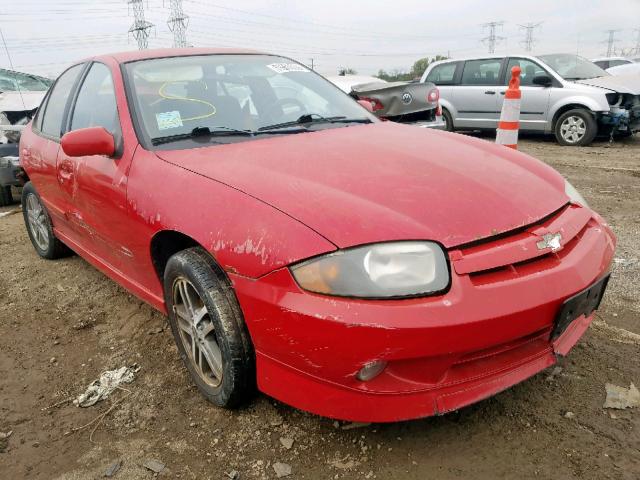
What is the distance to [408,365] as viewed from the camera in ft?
5.18

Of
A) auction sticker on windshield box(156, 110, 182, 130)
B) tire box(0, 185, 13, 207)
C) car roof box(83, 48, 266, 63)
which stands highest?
car roof box(83, 48, 266, 63)

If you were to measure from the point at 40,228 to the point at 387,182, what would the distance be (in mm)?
3230

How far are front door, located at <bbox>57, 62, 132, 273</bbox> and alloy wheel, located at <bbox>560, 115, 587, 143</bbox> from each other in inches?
303

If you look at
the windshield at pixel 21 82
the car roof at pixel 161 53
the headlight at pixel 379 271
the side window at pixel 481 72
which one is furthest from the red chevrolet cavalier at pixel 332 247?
the side window at pixel 481 72

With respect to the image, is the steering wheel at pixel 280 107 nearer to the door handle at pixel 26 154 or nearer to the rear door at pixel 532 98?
the door handle at pixel 26 154

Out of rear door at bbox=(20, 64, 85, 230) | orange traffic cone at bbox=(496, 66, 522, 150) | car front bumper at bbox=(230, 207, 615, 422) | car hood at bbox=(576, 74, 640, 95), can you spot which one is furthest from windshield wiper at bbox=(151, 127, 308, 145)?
car hood at bbox=(576, 74, 640, 95)

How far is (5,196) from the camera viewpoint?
20.1ft

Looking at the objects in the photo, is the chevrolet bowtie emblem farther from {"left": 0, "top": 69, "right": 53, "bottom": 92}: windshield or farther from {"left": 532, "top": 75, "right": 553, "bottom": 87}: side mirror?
{"left": 0, "top": 69, "right": 53, "bottom": 92}: windshield

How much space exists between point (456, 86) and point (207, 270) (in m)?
8.77

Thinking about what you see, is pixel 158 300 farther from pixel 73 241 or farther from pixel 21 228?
pixel 21 228

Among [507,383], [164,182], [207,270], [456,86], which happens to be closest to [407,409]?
[507,383]

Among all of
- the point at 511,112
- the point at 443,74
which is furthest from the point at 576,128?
the point at 511,112

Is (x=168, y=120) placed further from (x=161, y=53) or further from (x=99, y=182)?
(x=161, y=53)

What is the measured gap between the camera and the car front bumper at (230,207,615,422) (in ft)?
4.99
